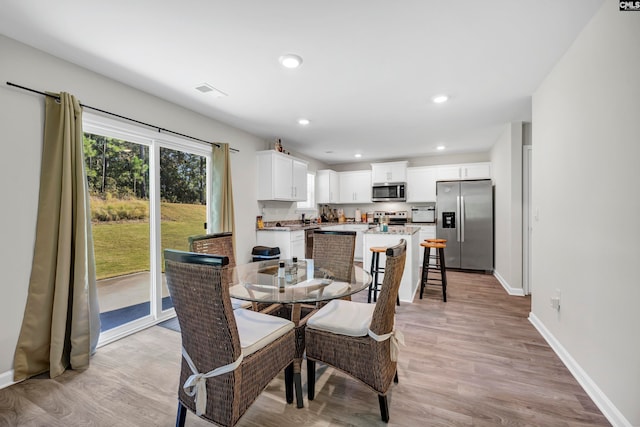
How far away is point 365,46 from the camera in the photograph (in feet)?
6.85

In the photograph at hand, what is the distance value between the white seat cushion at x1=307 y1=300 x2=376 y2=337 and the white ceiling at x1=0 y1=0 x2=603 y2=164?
1.93 metres

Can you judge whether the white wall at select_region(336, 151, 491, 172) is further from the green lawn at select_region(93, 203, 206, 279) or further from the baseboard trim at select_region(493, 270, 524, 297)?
the green lawn at select_region(93, 203, 206, 279)

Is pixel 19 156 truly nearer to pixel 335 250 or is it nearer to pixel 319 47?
pixel 319 47

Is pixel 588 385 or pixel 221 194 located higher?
pixel 221 194

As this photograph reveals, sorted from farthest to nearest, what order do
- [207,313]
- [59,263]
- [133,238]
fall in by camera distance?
[133,238] → [59,263] → [207,313]

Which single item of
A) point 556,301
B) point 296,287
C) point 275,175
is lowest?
point 556,301

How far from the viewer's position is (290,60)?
2252mm

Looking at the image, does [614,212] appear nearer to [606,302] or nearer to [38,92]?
[606,302]

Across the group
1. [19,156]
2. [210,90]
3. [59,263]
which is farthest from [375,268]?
[19,156]

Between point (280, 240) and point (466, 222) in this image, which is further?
point (466, 222)

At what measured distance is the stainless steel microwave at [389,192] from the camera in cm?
627

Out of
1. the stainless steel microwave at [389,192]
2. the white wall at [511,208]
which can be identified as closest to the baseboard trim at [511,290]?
the white wall at [511,208]

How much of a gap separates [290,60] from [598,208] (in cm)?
237

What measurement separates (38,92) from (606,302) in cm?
408
